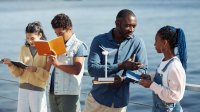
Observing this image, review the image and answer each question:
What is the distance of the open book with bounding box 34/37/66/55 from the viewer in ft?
13.9

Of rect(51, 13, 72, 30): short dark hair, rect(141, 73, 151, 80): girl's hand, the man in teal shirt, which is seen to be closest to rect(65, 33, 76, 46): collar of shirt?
rect(51, 13, 72, 30): short dark hair

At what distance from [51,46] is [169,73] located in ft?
3.55

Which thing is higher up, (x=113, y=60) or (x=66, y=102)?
(x=113, y=60)

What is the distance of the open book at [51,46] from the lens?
4234mm

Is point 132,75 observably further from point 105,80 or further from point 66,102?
point 66,102

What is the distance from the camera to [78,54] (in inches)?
175

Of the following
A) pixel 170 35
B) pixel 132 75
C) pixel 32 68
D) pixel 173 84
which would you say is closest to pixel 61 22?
pixel 32 68

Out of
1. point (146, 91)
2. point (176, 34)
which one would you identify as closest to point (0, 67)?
point (146, 91)

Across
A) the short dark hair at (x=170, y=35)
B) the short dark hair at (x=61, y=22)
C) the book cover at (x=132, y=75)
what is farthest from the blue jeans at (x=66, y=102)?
the short dark hair at (x=170, y=35)

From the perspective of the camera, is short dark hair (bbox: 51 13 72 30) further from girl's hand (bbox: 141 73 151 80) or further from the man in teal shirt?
girl's hand (bbox: 141 73 151 80)

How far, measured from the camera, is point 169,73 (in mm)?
3721

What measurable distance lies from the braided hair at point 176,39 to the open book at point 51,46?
34.8 inches

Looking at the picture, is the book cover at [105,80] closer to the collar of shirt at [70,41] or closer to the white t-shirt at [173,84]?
the white t-shirt at [173,84]

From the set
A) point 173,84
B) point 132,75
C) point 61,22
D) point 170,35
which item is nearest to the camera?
point 173,84
